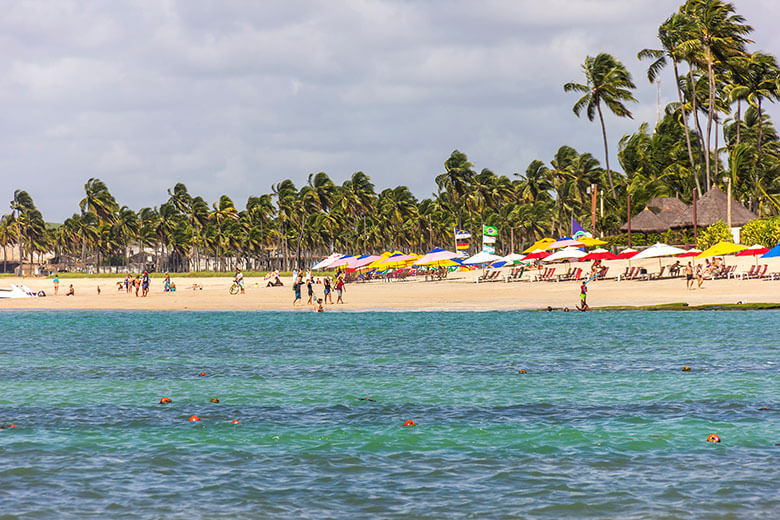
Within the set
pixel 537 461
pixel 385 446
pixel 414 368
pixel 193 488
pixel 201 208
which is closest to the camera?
pixel 193 488

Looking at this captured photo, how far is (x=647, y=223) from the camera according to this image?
222 feet

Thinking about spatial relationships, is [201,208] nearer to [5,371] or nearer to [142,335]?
[142,335]

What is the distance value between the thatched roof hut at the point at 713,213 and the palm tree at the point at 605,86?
457 inches

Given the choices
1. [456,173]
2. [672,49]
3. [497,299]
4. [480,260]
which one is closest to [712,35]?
[672,49]

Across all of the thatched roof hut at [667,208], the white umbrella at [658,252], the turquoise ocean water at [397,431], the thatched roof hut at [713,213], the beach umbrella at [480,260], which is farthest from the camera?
the thatched roof hut at [667,208]

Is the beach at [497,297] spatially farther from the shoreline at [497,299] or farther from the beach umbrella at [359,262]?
the beach umbrella at [359,262]

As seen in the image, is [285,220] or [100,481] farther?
[285,220]

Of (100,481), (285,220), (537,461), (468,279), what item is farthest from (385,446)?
(285,220)

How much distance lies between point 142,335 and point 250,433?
66.8 ft

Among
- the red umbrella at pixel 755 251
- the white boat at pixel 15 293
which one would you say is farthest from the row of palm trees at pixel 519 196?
the white boat at pixel 15 293

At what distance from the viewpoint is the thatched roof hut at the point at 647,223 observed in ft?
219

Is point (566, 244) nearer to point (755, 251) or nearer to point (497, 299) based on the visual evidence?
point (497, 299)

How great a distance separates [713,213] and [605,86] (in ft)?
59.9

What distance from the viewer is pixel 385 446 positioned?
11.1 metres
